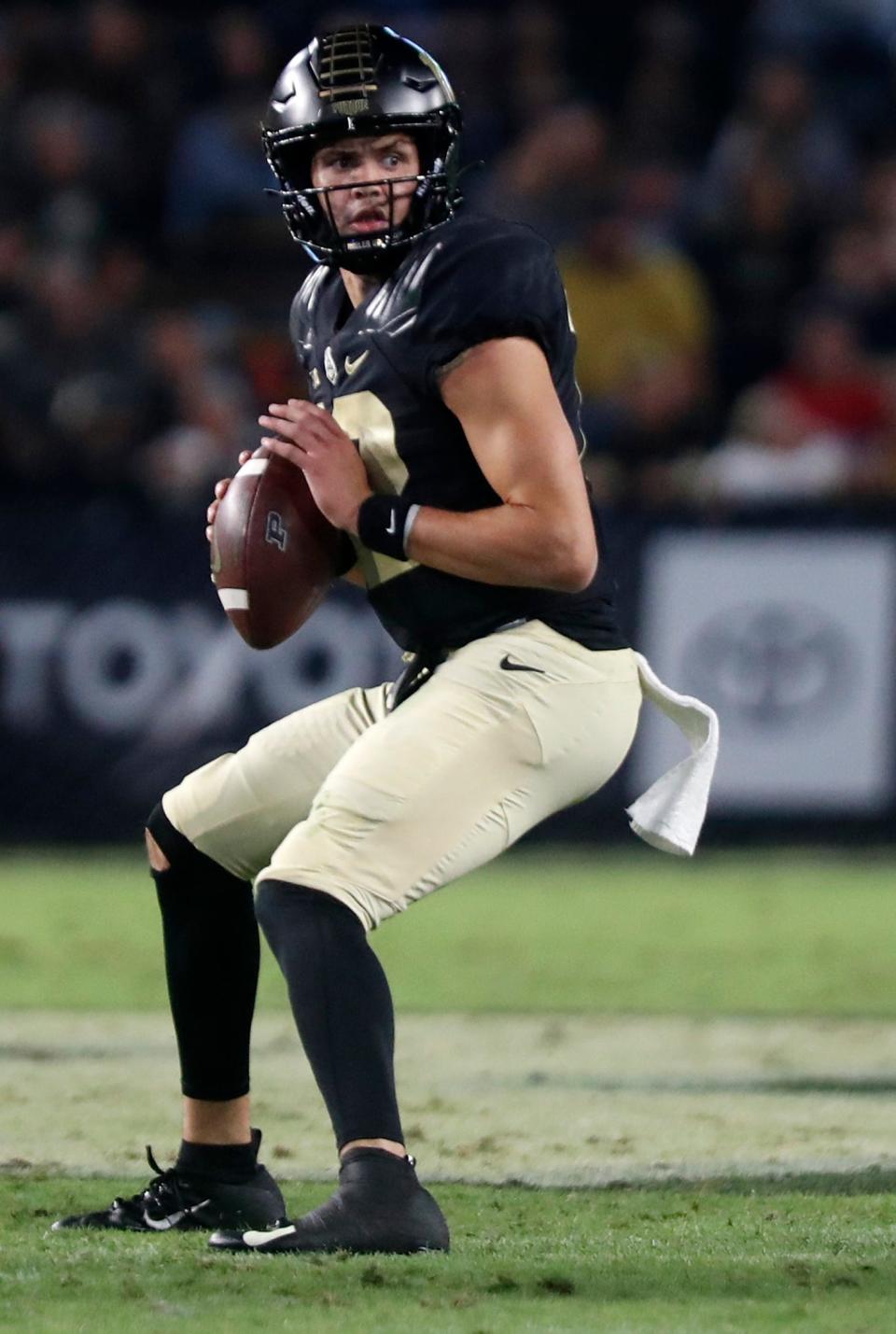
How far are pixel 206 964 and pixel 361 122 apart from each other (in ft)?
4.66

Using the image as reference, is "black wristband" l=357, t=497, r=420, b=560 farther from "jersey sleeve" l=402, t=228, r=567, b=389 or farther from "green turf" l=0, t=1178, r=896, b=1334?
"green turf" l=0, t=1178, r=896, b=1334

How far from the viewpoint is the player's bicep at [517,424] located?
3.58m

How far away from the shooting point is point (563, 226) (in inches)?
464

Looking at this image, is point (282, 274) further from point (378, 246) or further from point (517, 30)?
point (378, 246)

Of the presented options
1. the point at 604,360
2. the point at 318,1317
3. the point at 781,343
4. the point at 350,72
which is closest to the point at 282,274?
the point at 604,360

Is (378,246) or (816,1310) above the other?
(378,246)

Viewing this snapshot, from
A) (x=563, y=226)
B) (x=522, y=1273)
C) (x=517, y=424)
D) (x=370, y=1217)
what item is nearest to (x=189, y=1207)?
(x=370, y=1217)

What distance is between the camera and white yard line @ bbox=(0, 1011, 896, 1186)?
440 cm

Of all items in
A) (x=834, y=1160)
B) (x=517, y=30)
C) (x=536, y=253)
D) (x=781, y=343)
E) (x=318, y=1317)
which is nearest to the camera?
(x=318, y=1317)

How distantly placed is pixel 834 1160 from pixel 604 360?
732 cm

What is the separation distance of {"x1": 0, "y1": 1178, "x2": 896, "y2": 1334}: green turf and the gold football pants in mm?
561

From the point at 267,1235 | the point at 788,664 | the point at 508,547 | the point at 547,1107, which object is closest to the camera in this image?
the point at 267,1235

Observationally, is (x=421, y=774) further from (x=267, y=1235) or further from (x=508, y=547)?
(x=267, y=1235)

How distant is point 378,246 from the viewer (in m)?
3.88
